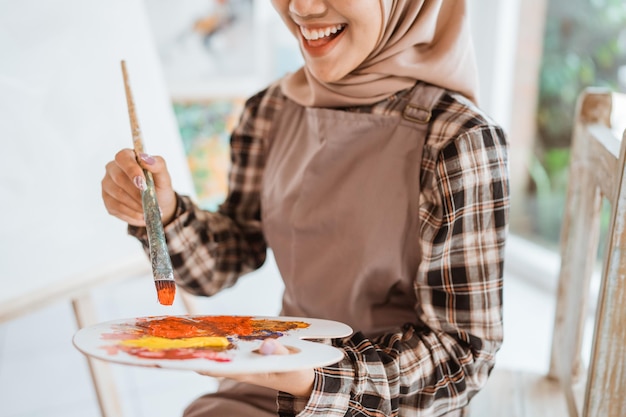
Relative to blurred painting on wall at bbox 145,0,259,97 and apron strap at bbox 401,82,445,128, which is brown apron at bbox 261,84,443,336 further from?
blurred painting on wall at bbox 145,0,259,97

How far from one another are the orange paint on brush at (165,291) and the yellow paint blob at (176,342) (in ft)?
0.30

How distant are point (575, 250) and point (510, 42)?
1358 mm

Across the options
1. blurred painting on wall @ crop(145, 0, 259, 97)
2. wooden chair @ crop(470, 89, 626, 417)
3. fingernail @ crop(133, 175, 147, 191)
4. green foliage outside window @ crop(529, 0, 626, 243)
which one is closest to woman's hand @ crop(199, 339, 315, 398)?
fingernail @ crop(133, 175, 147, 191)

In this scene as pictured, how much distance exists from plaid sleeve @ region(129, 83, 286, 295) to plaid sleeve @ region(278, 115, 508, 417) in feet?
0.99

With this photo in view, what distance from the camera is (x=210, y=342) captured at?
0.62m

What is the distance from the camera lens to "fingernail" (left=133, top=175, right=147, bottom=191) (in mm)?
782

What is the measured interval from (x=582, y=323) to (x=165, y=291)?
0.66 metres

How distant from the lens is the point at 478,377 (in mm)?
821

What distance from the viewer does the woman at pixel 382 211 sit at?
79 cm

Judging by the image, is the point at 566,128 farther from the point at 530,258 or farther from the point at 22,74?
the point at 22,74

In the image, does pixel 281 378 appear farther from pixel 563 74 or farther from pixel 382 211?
pixel 563 74

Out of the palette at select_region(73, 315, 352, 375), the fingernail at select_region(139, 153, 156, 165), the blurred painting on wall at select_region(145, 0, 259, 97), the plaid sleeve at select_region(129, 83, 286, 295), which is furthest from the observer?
the blurred painting on wall at select_region(145, 0, 259, 97)

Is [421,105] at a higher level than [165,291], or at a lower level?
higher

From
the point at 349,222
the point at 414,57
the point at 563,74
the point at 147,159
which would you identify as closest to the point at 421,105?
the point at 414,57
